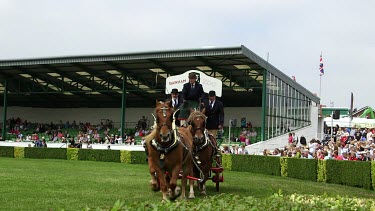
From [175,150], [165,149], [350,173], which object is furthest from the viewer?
[350,173]

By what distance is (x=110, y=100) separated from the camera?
5672 centimetres

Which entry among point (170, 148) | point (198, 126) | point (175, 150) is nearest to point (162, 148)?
point (170, 148)

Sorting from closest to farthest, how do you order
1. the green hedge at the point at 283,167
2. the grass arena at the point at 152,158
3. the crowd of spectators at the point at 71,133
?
the grass arena at the point at 152,158 < the green hedge at the point at 283,167 < the crowd of spectators at the point at 71,133

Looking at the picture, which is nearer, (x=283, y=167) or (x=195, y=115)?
(x=195, y=115)

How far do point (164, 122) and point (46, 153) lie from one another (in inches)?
1087

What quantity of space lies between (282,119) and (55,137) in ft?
66.3

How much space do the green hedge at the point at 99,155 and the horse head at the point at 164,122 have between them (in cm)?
2395

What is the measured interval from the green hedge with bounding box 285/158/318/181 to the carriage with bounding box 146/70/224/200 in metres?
9.70

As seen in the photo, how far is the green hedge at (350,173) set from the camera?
1997 cm

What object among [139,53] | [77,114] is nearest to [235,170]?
[139,53]

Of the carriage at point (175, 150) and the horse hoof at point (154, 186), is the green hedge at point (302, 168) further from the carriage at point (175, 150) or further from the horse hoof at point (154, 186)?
the horse hoof at point (154, 186)

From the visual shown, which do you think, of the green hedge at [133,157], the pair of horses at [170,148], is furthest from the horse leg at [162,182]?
the green hedge at [133,157]

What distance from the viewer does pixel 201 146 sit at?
12.9 meters

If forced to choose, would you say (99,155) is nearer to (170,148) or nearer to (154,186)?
(154,186)
